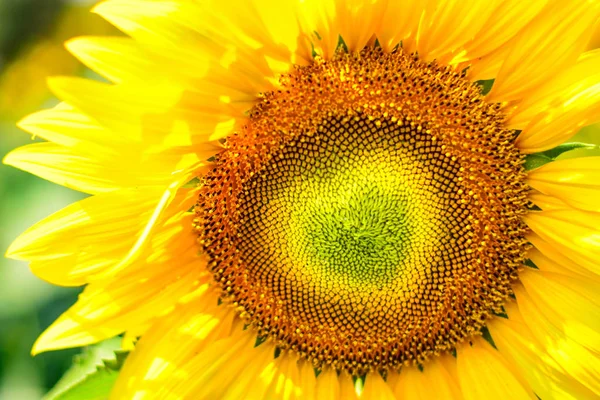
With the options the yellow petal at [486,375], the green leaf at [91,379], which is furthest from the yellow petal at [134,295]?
the yellow petal at [486,375]

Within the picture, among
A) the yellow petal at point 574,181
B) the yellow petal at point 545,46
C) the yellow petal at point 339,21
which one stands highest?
the yellow petal at point 339,21

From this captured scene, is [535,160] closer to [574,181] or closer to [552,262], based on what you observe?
[574,181]

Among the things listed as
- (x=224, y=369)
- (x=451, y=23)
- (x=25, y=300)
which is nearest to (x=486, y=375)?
(x=224, y=369)

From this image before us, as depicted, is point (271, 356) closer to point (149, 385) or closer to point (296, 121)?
point (149, 385)

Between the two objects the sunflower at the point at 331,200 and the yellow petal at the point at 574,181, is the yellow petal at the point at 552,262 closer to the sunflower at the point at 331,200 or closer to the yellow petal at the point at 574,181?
the sunflower at the point at 331,200

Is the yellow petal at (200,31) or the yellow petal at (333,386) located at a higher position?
the yellow petal at (200,31)

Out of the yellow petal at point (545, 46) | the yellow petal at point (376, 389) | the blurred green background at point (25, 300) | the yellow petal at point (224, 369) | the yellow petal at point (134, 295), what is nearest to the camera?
the yellow petal at point (545, 46)

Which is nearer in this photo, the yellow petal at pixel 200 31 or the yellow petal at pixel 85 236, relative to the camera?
the yellow petal at pixel 200 31
